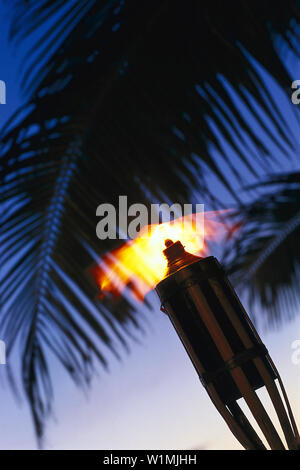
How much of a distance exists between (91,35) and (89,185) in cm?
28

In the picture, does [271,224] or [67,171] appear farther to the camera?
[271,224]

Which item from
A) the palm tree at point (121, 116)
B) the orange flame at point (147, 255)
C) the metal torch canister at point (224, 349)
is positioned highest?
the palm tree at point (121, 116)

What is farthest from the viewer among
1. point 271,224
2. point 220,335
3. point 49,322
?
point 271,224

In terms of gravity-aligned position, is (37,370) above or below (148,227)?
below

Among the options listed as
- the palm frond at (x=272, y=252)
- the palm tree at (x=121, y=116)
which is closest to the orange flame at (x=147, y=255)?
the palm tree at (x=121, y=116)

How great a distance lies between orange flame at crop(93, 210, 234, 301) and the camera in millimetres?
1058

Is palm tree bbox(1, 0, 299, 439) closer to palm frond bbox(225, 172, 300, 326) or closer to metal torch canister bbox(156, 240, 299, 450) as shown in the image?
metal torch canister bbox(156, 240, 299, 450)

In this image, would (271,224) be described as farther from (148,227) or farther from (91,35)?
(91,35)

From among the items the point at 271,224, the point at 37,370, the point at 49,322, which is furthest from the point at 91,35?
the point at 271,224

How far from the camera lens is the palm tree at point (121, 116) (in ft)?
3.01

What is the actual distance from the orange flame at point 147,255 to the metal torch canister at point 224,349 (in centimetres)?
11

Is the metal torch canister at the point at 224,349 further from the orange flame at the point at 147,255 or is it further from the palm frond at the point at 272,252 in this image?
the palm frond at the point at 272,252

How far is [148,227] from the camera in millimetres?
1090

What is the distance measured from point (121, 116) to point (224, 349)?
493mm
